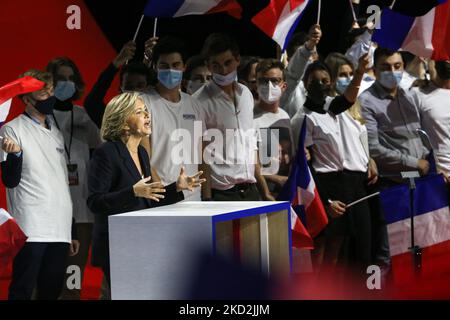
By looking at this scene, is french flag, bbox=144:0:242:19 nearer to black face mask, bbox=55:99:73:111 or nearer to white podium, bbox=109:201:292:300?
black face mask, bbox=55:99:73:111

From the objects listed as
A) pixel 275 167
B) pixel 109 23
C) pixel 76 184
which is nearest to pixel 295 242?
pixel 275 167

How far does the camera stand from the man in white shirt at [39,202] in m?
5.88

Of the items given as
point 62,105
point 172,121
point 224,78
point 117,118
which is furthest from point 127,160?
point 224,78

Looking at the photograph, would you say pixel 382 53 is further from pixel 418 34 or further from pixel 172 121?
pixel 172 121

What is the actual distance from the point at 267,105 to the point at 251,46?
1.21 metres

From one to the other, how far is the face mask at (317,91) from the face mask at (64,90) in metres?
1.67

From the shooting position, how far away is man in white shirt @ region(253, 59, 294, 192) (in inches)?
275

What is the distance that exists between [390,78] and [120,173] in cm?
298

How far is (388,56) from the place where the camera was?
24.4ft

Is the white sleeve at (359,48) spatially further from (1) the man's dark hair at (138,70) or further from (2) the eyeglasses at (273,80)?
(1) the man's dark hair at (138,70)

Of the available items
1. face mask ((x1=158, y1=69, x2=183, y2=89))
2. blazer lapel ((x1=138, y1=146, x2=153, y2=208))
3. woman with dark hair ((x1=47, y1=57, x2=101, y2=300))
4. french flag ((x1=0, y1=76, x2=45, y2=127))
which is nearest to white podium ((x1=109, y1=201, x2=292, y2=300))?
blazer lapel ((x1=138, y1=146, x2=153, y2=208))

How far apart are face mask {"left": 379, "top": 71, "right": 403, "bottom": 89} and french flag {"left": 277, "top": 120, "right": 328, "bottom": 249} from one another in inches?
32.9

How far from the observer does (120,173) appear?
5.07m

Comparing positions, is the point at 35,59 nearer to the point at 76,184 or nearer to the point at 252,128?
the point at 76,184
